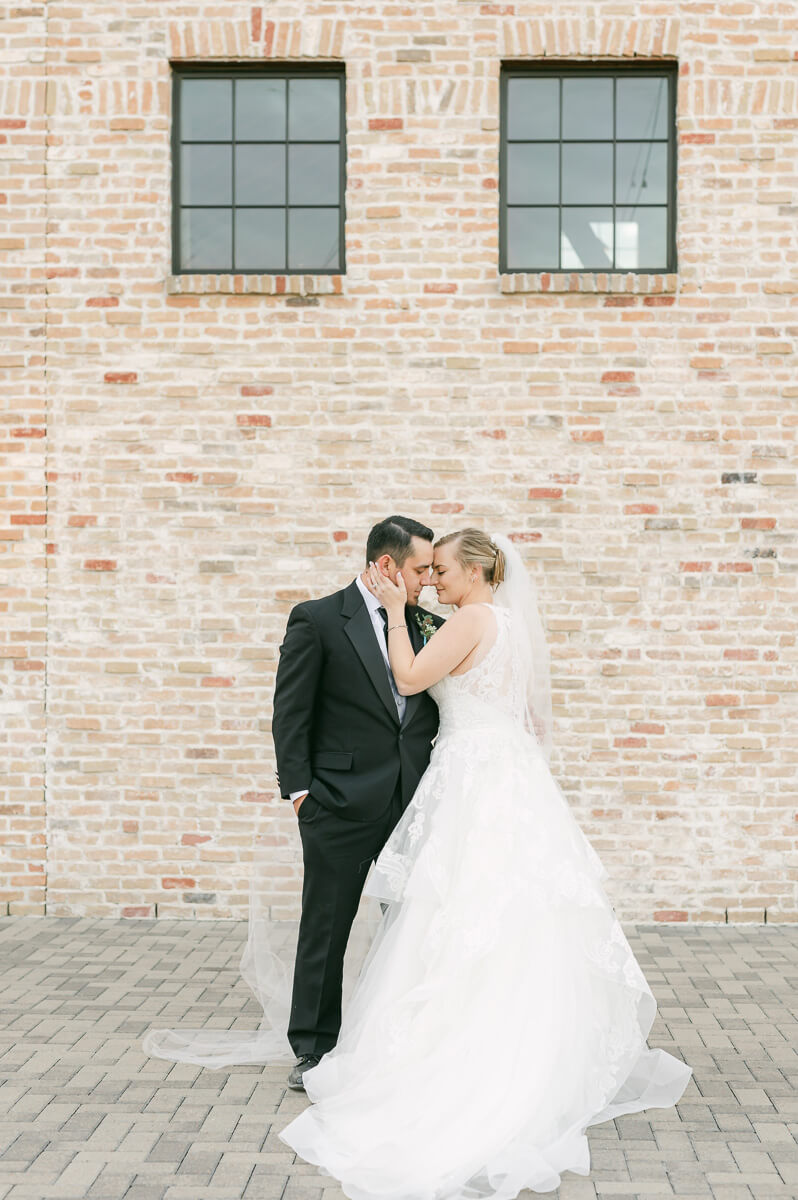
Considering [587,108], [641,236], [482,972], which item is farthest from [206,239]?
[482,972]

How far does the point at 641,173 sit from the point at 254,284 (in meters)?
2.37

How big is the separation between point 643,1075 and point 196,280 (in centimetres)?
477

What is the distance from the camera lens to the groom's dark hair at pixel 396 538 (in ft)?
14.5

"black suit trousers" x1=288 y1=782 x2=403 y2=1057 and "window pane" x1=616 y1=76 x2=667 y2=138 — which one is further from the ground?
"window pane" x1=616 y1=76 x2=667 y2=138

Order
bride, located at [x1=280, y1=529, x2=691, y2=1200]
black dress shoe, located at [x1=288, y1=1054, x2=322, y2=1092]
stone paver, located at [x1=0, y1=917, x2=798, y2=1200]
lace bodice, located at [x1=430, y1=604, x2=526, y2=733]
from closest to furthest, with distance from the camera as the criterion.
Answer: stone paver, located at [x1=0, y1=917, x2=798, y2=1200]
bride, located at [x1=280, y1=529, x2=691, y2=1200]
black dress shoe, located at [x1=288, y1=1054, x2=322, y2=1092]
lace bodice, located at [x1=430, y1=604, x2=526, y2=733]

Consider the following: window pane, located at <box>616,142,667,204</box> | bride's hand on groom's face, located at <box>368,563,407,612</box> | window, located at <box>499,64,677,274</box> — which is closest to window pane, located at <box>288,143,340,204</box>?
window, located at <box>499,64,677,274</box>

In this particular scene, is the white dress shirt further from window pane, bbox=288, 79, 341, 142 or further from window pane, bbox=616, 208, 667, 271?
window pane, bbox=288, 79, 341, 142

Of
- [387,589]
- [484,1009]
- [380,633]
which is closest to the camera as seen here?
[484,1009]

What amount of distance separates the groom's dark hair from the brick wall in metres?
2.23

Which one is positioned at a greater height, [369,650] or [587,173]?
[587,173]

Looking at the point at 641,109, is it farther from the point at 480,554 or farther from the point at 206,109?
the point at 480,554

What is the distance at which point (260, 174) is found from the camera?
6.96 metres

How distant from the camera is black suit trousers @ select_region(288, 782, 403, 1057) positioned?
4.43 metres

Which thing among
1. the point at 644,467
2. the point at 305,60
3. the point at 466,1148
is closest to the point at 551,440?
the point at 644,467
